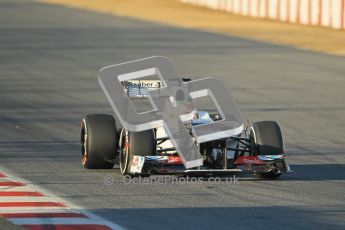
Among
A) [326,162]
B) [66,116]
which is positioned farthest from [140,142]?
[66,116]

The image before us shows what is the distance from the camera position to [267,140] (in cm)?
1288

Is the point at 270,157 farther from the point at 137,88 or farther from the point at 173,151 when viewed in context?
the point at 137,88

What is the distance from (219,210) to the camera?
36.4 ft

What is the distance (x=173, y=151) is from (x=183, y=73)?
13914 mm

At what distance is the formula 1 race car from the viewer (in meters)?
12.5

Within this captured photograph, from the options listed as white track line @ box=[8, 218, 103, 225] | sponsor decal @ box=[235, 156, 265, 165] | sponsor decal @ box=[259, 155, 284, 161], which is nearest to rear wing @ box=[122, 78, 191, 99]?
sponsor decal @ box=[235, 156, 265, 165]

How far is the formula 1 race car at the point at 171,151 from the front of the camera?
12.5 metres

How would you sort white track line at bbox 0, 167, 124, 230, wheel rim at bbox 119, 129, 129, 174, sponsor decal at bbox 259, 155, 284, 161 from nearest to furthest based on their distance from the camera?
white track line at bbox 0, 167, 124, 230
sponsor decal at bbox 259, 155, 284, 161
wheel rim at bbox 119, 129, 129, 174

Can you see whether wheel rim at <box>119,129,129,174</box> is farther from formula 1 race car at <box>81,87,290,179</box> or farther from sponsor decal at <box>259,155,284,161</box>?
sponsor decal at <box>259,155,284,161</box>

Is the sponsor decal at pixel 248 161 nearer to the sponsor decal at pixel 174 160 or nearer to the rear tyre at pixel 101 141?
the sponsor decal at pixel 174 160

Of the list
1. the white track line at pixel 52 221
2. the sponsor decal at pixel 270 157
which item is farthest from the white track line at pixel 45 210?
the sponsor decal at pixel 270 157

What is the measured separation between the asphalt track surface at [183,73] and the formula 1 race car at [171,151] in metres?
0.19

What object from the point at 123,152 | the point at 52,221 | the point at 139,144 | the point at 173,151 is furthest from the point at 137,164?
the point at 52,221

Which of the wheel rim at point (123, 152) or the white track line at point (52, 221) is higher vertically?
the wheel rim at point (123, 152)
